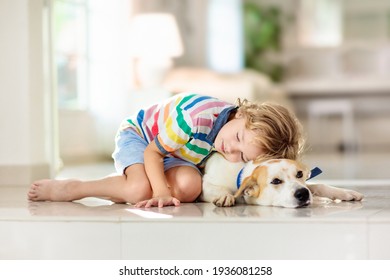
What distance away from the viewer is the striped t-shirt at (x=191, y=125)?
2.21m

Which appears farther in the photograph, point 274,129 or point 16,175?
point 16,175

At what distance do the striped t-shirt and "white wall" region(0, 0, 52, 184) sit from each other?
1056 mm

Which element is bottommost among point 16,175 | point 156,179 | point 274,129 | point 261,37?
point 16,175

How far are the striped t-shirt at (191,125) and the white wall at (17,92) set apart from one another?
1056 millimetres

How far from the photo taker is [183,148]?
2291mm

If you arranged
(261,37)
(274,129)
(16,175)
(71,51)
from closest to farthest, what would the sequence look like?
(274,129)
(16,175)
(71,51)
(261,37)

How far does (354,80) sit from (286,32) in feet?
3.52

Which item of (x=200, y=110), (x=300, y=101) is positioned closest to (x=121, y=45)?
(x=300, y=101)

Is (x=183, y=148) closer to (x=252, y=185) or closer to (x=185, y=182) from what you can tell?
(x=185, y=182)

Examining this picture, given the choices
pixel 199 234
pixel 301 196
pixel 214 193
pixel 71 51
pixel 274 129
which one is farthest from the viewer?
pixel 71 51

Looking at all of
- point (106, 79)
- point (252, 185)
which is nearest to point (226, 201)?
point (252, 185)

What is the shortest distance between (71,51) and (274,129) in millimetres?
3654

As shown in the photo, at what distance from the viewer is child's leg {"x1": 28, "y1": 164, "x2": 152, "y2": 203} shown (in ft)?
7.45
